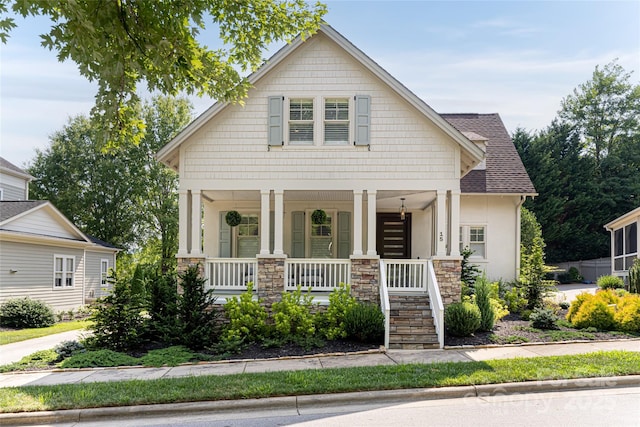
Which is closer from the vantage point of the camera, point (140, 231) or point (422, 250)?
point (422, 250)

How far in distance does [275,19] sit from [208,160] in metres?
4.26

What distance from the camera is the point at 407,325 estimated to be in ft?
38.1

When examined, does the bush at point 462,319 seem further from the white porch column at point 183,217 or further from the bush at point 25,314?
the bush at point 25,314

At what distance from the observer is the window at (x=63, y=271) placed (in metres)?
21.6

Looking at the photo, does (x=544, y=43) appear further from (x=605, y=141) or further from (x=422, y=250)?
(x=605, y=141)

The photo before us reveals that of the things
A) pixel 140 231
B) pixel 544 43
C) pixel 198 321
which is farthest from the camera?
pixel 140 231

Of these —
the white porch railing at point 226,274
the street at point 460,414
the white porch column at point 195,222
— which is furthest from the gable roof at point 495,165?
the street at point 460,414

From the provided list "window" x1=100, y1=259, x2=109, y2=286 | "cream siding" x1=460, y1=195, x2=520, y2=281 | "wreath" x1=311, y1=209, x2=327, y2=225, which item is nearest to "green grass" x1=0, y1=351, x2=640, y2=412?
"wreath" x1=311, y1=209, x2=327, y2=225

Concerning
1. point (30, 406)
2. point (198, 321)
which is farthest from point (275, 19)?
point (30, 406)

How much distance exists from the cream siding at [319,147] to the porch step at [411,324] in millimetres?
2952

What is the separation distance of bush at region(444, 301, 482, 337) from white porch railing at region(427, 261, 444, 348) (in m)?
0.42

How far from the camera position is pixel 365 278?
12.7 metres

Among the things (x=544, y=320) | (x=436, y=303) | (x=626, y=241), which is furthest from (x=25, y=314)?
(x=626, y=241)

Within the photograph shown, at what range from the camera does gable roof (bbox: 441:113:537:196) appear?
18.1 metres
